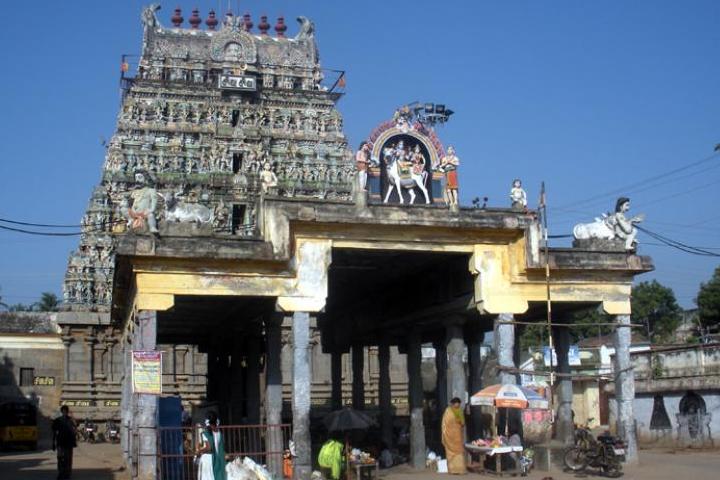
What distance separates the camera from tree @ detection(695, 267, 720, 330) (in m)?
63.0

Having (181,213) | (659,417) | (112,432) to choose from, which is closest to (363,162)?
(181,213)

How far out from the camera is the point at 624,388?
22.4 meters

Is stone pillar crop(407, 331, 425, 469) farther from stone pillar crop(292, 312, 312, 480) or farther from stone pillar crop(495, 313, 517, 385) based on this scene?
stone pillar crop(292, 312, 312, 480)

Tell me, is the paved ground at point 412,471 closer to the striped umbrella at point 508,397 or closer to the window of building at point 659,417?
the striped umbrella at point 508,397

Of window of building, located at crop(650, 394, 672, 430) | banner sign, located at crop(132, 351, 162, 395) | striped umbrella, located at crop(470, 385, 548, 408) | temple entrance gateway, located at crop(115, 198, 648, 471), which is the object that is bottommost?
window of building, located at crop(650, 394, 672, 430)

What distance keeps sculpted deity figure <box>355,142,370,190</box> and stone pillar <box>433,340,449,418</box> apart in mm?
8701

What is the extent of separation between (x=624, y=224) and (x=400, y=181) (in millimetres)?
5883

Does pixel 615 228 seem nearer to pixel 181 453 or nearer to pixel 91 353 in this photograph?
pixel 181 453

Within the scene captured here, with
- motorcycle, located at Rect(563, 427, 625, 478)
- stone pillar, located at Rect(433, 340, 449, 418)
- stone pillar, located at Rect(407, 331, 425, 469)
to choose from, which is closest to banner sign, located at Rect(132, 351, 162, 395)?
stone pillar, located at Rect(407, 331, 425, 469)

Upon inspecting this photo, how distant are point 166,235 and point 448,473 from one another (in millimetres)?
9058

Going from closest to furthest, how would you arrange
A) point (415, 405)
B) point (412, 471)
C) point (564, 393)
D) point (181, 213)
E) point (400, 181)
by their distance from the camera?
1. point (181, 213)
2. point (400, 181)
3. point (412, 471)
4. point (564, 393)
5. point (415, 405)

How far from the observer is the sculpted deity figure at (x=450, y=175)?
864 inches

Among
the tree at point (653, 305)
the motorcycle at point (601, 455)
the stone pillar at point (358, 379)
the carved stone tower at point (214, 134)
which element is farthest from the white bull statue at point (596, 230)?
the tree at point (653, 305)

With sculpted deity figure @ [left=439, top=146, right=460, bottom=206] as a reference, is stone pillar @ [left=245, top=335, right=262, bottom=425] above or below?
below
